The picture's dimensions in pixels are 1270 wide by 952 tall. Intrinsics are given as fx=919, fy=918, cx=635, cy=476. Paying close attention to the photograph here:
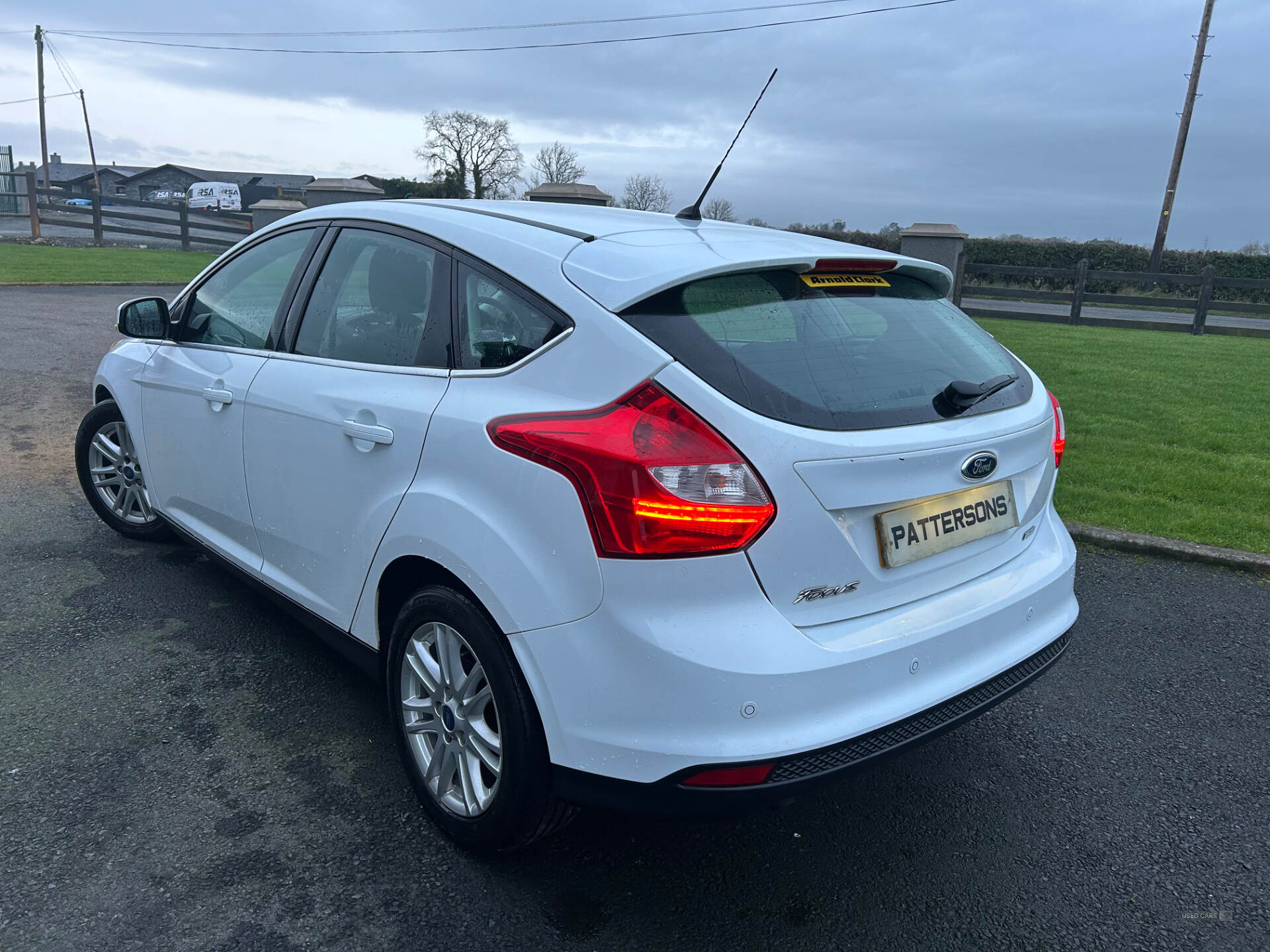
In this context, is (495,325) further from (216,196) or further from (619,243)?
(216,196)

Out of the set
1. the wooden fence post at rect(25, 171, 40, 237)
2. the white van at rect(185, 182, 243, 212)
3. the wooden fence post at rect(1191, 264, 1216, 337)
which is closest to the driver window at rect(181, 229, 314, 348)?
the wooden fence post at rect(1191, 264, 1216, 337)

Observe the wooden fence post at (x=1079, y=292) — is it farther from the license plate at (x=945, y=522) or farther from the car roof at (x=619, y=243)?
the license plate at (x=945, y=522)

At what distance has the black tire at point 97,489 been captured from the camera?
14.3 ft

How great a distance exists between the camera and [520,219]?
104 inches

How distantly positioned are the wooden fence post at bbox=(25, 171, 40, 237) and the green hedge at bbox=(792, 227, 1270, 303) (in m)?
22.0

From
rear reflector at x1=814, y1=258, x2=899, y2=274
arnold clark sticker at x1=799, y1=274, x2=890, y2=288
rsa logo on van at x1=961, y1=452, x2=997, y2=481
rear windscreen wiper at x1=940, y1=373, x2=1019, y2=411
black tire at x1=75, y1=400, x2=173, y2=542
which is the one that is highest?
rear reflector at x1=814, y1=258, x2=899, y2=274

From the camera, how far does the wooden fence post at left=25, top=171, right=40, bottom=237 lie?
2594 centimetres

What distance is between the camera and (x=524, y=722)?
2.09 meters

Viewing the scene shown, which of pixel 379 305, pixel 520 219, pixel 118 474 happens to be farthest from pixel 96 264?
pixel 520 219

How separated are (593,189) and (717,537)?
1709cm

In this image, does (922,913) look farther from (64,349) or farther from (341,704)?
(64,349)

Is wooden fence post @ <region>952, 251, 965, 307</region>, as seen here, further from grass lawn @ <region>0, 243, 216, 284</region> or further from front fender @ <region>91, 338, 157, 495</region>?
front fender @ <region>91, 338, 157, 495</region>

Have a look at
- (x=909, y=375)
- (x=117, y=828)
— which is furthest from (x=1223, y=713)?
(x=117, y=828)

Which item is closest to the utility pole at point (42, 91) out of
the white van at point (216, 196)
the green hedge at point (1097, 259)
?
the white van at point (216, 196)
